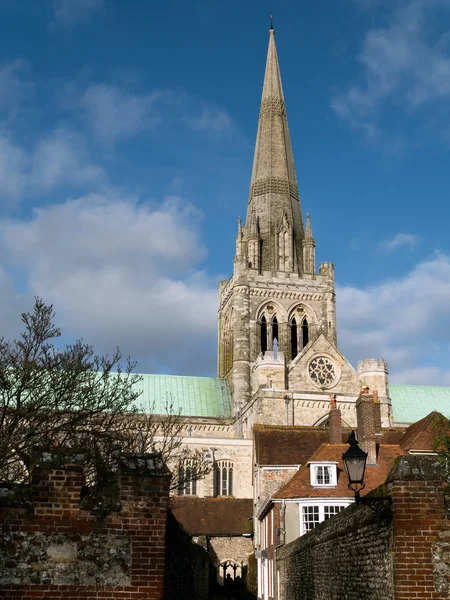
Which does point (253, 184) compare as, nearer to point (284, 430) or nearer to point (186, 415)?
point (186, 415)

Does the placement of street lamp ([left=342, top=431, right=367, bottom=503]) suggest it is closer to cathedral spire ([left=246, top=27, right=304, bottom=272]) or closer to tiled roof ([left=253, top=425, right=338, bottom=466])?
tiled roof ([left=253, top=425, right=338, bottom=466])

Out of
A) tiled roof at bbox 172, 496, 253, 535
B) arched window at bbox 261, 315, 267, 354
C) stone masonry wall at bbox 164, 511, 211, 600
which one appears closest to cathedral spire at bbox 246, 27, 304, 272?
arched window at bbox 261, 315, 267, 354

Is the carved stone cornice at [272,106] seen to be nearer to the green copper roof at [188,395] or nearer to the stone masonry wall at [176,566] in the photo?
the green copper roof at [188,395]

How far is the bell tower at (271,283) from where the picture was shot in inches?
2564

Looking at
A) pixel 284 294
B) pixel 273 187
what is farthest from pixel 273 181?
pixel 284 294

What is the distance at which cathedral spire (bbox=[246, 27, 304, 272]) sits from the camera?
72.4m

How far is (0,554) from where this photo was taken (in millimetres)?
8094

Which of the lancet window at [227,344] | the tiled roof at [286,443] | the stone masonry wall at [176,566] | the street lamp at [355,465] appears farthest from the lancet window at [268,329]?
the street lamp at [355,465]

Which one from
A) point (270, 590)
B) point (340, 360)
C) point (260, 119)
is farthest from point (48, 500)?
point (260, 119)

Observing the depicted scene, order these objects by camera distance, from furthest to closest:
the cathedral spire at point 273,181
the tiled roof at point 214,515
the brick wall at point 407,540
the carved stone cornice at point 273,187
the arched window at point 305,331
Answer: the carved stone cornice at point 273,187
the cathedral spire at point 273,181
the arched window at point 305,331
the tiled roof at point 214,515
the brick wall at point 407,540

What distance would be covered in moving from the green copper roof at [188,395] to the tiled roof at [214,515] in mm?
20248

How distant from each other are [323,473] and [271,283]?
4121cm

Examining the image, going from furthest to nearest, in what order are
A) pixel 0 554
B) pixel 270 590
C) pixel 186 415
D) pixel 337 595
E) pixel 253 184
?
pixel 253 184 < pixel 186 415 < pixel 270 590 < pixel 337 595 < pixel 0 554

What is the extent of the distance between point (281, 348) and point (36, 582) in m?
58.3
